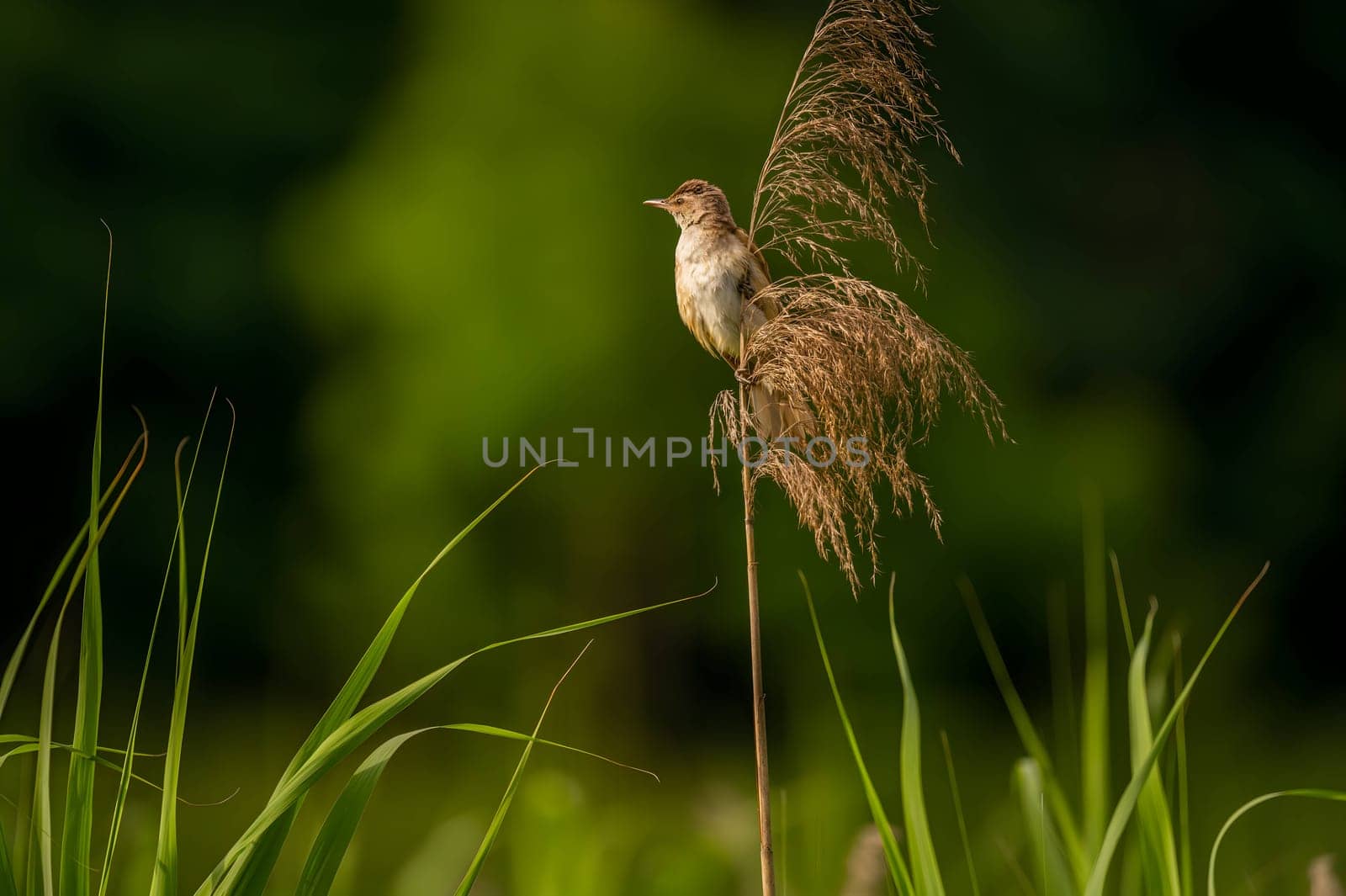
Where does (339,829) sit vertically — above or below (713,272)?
below

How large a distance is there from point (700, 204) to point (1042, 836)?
1179 millimetres

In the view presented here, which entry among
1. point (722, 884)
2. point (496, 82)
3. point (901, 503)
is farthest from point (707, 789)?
point (496, 82)

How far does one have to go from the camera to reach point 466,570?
9.68 feet

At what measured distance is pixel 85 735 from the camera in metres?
0.84

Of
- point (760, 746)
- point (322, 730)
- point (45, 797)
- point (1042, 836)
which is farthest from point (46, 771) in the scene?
point (1042, 836)

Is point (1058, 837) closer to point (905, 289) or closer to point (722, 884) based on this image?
point (722, 884)

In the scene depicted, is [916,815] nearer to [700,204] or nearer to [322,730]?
[322,730]

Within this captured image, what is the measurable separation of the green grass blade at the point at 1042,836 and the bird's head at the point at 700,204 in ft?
3.34

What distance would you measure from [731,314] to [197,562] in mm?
2362

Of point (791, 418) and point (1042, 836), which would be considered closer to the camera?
point (1042, 836)

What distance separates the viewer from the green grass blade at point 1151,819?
90 centimetres

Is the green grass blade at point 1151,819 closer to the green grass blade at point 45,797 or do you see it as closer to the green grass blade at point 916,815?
the green grass blade at point 916,815

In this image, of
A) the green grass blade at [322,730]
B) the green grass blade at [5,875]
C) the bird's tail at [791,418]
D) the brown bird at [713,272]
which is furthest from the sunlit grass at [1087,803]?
the brown bird at [713,272]

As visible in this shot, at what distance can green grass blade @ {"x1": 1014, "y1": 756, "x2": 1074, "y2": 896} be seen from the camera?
0.95 m
